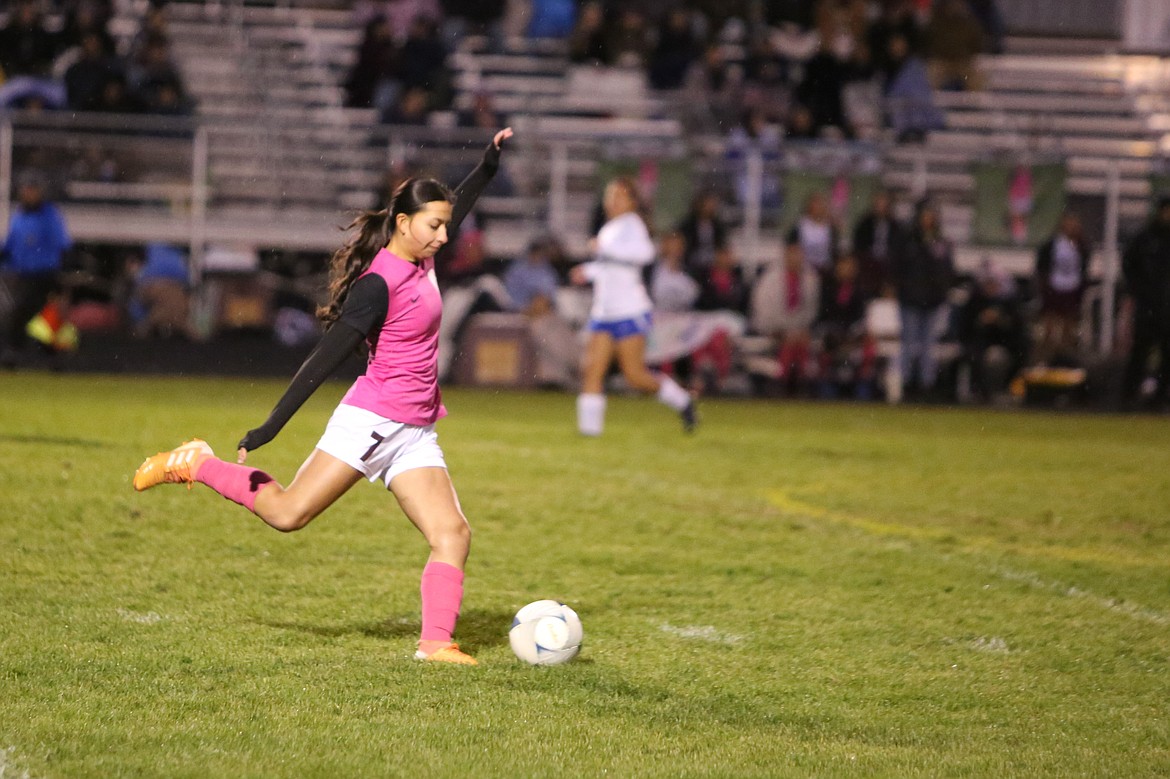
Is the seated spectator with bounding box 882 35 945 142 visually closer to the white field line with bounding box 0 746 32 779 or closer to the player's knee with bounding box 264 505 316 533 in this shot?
the player's knee with bounding box 264 505 316 533

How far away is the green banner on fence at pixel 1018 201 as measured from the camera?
21750 millimetres

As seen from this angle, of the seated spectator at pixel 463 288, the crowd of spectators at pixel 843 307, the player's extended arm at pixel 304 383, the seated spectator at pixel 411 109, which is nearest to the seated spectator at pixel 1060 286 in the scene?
the crowd of spectators at pixel 843 307

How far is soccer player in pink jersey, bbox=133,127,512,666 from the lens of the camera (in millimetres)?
5680

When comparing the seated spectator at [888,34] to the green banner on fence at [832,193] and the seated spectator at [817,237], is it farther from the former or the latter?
the seated spectator at [817,237]

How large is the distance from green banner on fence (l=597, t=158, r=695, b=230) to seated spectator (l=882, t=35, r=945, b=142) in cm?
405

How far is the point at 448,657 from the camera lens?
18.6ft

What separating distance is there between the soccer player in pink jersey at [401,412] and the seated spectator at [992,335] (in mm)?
15090

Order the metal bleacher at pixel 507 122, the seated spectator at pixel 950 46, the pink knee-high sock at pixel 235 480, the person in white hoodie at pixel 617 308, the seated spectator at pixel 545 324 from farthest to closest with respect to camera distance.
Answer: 1. the seated spectator at pixel 950 46
2. the metal bleacher at pixel 507 122
3. the seated spectator at pixel 545 324
4. the person in white hoodie at pixel 617 308
5. the pink knee-high sock at pixel 235 480

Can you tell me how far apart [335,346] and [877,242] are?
15.4m

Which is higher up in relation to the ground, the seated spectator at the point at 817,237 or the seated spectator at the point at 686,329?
the seated spectator at the point at 817,237

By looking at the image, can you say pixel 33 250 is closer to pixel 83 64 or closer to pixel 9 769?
pixel 83 64

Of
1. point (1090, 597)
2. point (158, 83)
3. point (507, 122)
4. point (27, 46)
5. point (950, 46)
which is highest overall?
point (950, 46)

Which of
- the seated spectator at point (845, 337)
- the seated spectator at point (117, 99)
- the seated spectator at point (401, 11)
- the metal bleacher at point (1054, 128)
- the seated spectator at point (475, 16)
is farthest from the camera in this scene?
the seated spectator at point (475, 16)

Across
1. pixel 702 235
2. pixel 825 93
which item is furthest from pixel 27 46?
pixel 825 93
